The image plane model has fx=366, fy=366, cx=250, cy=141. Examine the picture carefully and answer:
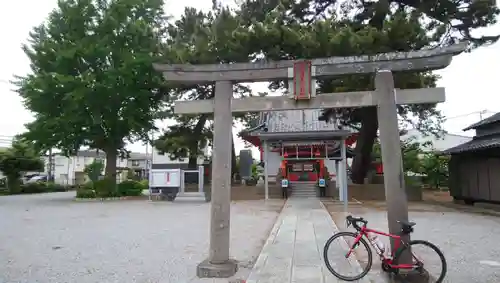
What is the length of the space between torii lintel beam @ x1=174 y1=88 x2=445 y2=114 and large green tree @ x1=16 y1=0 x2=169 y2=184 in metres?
16.1

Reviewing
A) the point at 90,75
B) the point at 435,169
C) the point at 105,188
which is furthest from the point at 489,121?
the point at 105,188

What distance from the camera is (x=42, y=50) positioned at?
22.6 m

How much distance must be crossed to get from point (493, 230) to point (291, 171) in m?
16.0

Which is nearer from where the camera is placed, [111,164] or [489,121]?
[489,121]

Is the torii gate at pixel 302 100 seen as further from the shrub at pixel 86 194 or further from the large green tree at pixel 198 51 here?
the shrub at pixel 86 194

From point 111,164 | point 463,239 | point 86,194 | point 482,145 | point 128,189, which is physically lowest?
point 463,239

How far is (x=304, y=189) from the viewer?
23703mm

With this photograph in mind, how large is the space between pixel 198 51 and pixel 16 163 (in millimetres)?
21801

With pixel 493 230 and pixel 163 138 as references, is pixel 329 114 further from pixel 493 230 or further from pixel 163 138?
pixel 493 230

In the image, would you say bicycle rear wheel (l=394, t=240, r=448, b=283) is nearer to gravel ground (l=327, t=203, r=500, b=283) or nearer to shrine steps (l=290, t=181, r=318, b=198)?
gravel ground (l=327, t=203, r=500, b=283)

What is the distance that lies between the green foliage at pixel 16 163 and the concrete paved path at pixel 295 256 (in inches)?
1085

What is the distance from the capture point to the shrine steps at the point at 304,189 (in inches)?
916

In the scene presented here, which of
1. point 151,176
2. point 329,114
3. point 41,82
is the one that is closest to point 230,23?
point 329,114

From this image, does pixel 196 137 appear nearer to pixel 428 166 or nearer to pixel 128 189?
pixel 128 189
